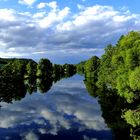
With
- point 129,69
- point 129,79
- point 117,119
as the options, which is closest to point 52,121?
point 117,119

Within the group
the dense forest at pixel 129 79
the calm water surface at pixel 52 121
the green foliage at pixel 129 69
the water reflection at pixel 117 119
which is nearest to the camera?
the dense forest at pixel 129 79

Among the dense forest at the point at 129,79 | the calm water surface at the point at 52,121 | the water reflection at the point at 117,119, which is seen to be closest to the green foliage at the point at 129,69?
the dense forest at the point at 129,79

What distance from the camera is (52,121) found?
227ft

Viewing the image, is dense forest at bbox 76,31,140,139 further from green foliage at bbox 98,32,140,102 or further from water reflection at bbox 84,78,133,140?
water reflection at bbox 84,78,133,140

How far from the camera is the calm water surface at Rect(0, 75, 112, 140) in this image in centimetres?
5688

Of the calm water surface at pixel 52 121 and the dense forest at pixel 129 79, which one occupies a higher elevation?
the dense forest at pixel 129 79

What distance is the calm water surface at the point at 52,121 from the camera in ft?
187

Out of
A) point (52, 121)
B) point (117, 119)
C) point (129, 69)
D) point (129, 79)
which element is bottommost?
point (52, 121)

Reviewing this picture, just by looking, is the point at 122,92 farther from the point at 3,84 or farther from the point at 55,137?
the point at 3,84

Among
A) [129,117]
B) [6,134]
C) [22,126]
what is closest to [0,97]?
[22,126]

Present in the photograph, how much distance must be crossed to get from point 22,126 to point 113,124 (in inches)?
553

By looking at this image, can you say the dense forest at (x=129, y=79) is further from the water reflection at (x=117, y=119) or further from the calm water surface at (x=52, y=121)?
the calm water surface at (x=52, y=121)

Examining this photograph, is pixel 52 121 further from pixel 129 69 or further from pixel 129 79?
pixel 129 79

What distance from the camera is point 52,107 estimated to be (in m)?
89.4
